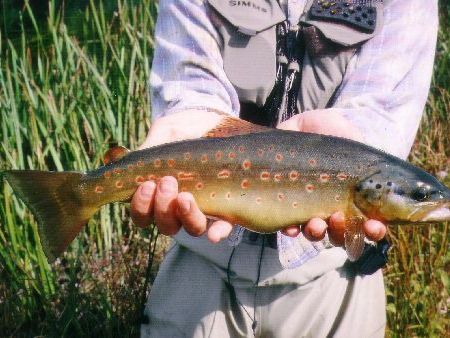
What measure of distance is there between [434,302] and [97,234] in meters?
1.51

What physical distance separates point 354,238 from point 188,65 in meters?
0.89

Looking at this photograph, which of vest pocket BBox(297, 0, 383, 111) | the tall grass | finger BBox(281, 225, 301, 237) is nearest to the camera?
finger BBox(281, 225, 301, 237)

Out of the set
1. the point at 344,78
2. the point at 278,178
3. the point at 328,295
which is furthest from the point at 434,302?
the point at 278,178

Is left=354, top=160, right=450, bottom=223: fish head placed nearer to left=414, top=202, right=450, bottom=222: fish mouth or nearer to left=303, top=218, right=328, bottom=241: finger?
left=414, top=202, right=450, bottom=222: fish mouth

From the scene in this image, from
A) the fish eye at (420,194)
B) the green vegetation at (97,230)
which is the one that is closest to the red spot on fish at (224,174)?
the fish eye at (420,194)

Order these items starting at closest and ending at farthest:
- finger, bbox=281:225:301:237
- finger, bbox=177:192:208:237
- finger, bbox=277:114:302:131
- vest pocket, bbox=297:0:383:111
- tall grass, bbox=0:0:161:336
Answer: finger, bbox=177:192:208:237, finger, bbox=281:225:301:237, finger, bbox=277:114:302:131, vest pocket, bbox=297:0:383:111, tall grass, bbox=0:0:161:336

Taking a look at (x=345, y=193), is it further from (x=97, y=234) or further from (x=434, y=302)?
(x=97, y=234)

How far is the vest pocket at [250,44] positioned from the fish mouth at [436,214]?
0.70m

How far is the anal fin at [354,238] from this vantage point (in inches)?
65.2

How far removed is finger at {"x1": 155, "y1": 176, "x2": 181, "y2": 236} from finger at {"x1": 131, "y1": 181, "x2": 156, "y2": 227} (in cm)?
2

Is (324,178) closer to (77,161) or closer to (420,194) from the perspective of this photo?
(420,194)

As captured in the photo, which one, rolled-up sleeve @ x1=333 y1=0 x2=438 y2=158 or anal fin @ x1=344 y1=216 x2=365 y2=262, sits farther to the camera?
rolled-up sleeve @ x1=333 y1=0 x2=438 y2=158

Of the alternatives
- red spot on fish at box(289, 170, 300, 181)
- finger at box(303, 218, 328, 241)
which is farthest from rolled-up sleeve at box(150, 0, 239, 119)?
finger at box(303, 218, 328, 241)

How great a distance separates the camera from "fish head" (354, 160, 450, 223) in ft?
5.37
